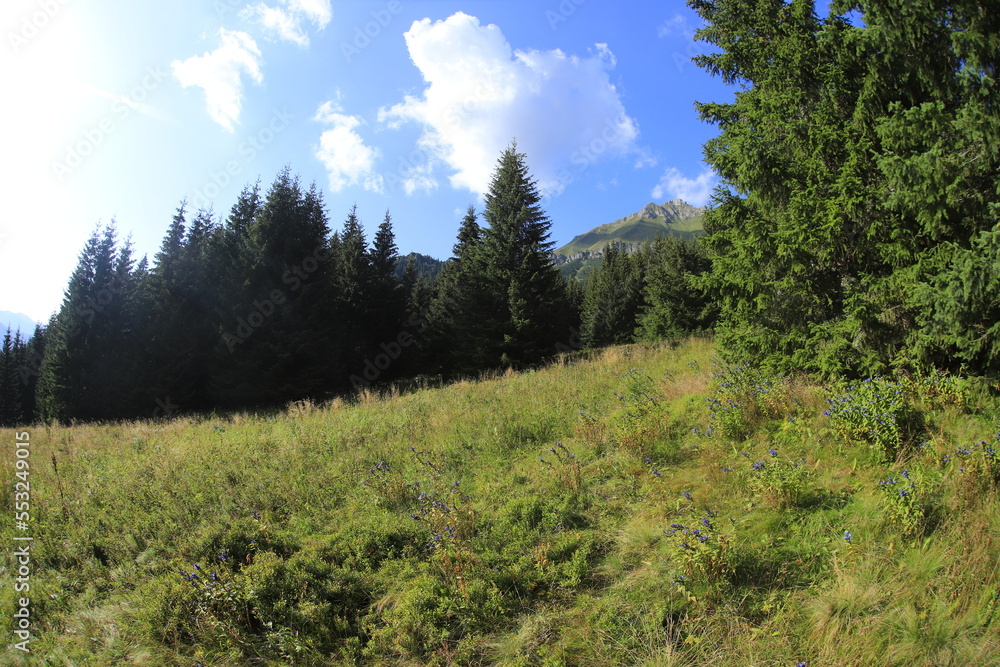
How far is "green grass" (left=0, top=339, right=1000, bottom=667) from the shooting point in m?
2.92

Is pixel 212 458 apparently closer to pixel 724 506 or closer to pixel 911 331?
pixel 724 506

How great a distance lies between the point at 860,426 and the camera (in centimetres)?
448

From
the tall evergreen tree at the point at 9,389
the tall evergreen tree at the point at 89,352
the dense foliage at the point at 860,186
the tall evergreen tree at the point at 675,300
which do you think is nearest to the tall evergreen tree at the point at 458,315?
the tall evergreen tree at the point at 675,300

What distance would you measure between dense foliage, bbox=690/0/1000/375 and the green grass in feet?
3.01

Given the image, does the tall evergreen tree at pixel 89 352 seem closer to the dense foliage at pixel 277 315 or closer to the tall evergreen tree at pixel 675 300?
the dense foliage at pixel 277 315

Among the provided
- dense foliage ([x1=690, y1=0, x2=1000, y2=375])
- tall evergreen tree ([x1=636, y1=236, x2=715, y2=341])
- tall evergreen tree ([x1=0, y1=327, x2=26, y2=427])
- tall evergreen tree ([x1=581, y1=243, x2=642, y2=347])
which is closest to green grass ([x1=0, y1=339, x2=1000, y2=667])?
dense foliage ([x1=690, y1=0, x2=1000, y2=375])

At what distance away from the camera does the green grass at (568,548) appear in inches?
115

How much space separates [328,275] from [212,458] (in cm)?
1689

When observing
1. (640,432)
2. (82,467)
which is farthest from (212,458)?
(640,432)

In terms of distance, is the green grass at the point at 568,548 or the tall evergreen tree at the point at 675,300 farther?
the tall evergreen tree at the point at 675,300

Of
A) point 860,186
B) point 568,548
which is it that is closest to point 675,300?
point 860,186

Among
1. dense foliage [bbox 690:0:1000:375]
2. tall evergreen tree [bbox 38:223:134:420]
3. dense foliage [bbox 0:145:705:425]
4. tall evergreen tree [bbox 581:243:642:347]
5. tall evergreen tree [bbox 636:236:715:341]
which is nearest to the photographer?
dense foliage [bbox 690:0:1000:375]

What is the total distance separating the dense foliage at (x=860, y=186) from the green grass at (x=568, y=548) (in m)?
0.92

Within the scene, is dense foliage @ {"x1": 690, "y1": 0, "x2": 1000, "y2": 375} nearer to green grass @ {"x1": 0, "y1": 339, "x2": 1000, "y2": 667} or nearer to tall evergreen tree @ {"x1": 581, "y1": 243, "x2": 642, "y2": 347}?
green grass @ {"x1": 0, "y1": 339, "x2": 1000, "y2": 667}
